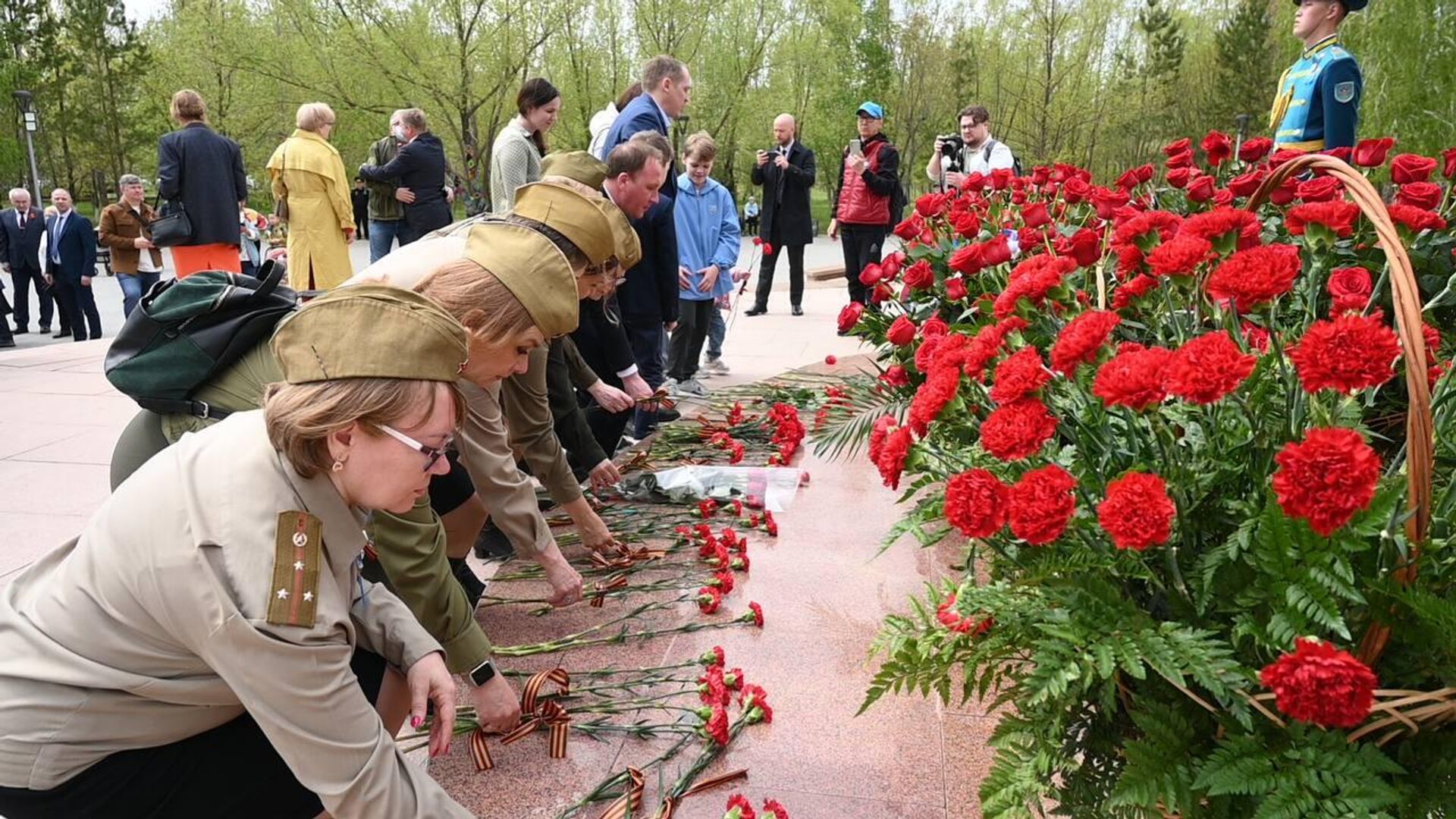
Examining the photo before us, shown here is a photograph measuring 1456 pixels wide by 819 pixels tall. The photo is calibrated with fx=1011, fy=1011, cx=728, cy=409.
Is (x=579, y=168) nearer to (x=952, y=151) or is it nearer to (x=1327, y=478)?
(x=1327, y=478)

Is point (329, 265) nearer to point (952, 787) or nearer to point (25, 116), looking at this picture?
point (952, 787)

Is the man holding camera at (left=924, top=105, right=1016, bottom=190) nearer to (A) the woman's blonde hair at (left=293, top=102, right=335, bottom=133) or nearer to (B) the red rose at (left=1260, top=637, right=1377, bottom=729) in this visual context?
(A) the woman's blonde hair at (left=293, top=102, right=335, bottom=133)

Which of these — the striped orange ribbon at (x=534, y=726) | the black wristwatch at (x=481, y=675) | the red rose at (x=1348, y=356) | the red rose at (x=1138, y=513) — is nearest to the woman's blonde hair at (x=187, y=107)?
the striped orange ribbon at (x=534, y=726)

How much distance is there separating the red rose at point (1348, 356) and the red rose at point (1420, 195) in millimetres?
1050

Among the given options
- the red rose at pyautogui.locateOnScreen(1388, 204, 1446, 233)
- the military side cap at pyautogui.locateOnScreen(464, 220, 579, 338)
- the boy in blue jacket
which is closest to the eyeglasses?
the military side cap at pyautogui.locateOnScreen(464, 220, 579, 338)

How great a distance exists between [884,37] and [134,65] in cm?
2118

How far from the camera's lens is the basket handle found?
113 centimetres

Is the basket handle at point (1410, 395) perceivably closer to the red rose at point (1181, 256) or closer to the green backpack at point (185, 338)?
the red rose at point (1181, 256)

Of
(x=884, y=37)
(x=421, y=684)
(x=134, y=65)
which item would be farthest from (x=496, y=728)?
(x=134, y=65)

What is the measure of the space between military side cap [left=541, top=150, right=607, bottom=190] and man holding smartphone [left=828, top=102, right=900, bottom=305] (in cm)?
559

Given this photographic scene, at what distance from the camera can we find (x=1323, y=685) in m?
1.08

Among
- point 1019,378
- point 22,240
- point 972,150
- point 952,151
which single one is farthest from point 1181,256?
point 22,240

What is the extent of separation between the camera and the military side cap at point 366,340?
1.43m

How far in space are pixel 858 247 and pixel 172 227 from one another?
5600 mm
